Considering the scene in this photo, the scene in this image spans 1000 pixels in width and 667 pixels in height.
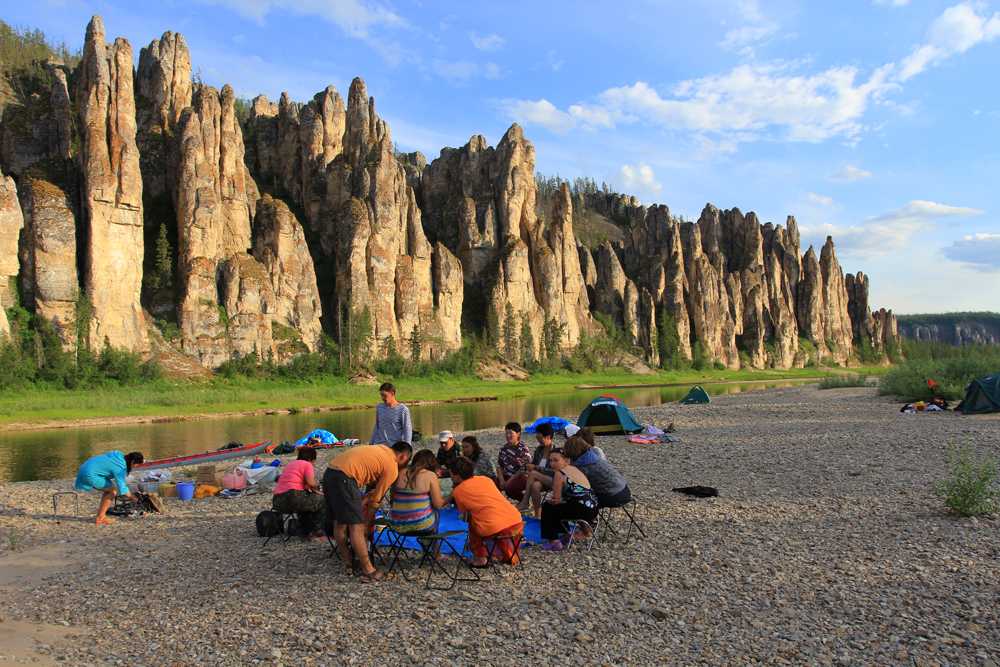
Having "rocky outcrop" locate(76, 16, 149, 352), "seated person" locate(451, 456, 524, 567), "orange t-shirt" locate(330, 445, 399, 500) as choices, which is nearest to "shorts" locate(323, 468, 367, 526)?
"orange t-shirt" locate(330, 445, 399, 500)

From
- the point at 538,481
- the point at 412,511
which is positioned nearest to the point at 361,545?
the point at 412,511

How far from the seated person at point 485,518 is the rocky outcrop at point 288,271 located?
81.6 metres

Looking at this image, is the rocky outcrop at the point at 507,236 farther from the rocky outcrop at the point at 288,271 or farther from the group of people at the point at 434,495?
the group of people at the point at 434,495

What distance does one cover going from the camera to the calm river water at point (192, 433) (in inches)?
1210

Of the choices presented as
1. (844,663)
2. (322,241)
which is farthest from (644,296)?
(844,663)

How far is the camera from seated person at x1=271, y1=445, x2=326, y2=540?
12.9m

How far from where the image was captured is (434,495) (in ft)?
34.4

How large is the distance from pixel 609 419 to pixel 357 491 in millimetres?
21529

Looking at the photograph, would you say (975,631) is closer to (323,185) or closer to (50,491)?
(50,491)

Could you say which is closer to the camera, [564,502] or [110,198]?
[564,502]

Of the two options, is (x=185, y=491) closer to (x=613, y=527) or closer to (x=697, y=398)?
(x=613, y=527)

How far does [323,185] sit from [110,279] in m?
41.6

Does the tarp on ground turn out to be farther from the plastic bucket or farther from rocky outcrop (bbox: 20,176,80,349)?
rocky outcrop (bbox: 20,176,80,349)

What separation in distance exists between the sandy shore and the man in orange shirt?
0.46m
